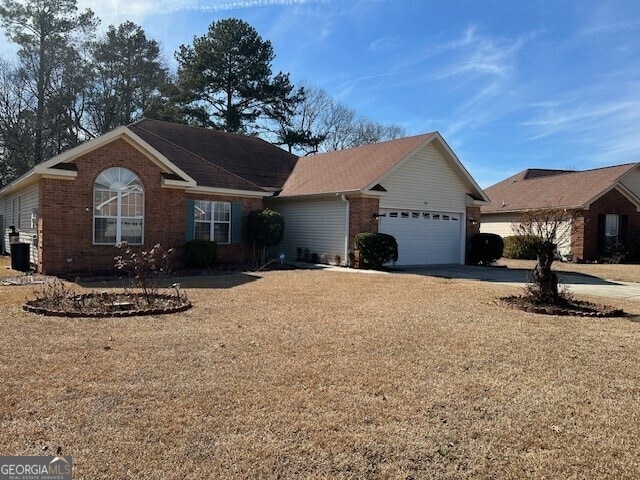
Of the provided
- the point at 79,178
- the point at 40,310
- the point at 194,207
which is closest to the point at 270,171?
the point at 194,207

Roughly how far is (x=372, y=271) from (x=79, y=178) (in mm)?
9585

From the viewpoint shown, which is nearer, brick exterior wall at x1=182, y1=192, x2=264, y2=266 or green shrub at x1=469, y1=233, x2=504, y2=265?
brick exterior wall at x1=182, y1=192, x2=264, y2=266

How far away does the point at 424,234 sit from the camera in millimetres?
19672

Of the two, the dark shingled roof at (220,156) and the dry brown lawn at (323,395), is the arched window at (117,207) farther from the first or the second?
the dry brown lawn at (323,395)

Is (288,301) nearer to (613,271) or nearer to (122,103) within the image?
(613,271)

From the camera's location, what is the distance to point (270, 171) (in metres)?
22.8

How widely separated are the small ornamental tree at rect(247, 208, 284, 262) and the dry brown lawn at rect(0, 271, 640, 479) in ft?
31.2

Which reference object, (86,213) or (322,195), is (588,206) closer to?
(322,195)

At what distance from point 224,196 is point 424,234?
A: 323 inches

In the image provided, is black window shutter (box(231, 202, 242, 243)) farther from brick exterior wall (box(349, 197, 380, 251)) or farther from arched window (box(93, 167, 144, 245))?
brick exterior wall (box(349, 197, 380, 251))

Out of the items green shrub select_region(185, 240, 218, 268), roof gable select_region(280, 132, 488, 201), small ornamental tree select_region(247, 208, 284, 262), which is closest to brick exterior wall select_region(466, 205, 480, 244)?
roof gable select_region(280, 132, 488, 201)

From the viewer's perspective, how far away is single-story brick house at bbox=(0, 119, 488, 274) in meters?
13.8

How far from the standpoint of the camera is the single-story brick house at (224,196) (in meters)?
13.8

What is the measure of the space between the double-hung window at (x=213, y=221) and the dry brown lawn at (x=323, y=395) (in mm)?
9268
